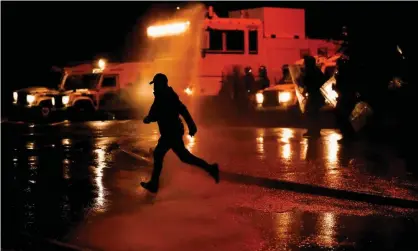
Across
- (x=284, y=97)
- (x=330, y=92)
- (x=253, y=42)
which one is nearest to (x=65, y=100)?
(x=253, y=42)

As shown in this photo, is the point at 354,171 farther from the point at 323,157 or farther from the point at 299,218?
the point at 299,218

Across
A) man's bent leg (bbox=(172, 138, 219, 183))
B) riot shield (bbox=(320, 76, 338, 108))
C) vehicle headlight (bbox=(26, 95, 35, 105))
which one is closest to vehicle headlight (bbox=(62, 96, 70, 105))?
vehicle headlight (bbox=(26, 95, 35, 105))

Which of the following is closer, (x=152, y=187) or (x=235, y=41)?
(x=152, y=187)

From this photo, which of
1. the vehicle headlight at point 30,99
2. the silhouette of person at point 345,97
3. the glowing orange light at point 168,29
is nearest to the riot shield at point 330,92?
the silhouette of person at point 345,97

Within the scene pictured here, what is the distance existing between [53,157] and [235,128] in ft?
25.6

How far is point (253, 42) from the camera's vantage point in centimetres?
2592

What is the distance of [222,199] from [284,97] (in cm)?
1357

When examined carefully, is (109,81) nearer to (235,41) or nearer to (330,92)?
(235,41)

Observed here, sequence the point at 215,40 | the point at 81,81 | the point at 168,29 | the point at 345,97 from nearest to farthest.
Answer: the point at 345,97, the point at 215,40, the point at 168,29, the point at 81,81

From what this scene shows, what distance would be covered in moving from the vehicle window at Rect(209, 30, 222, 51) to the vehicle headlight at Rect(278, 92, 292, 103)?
3749 mm

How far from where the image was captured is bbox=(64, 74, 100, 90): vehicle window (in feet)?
94.8

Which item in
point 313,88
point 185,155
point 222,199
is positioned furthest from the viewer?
point 313,88

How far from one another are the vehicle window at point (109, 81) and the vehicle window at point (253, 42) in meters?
6.56

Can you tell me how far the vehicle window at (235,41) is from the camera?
25.7 metres
